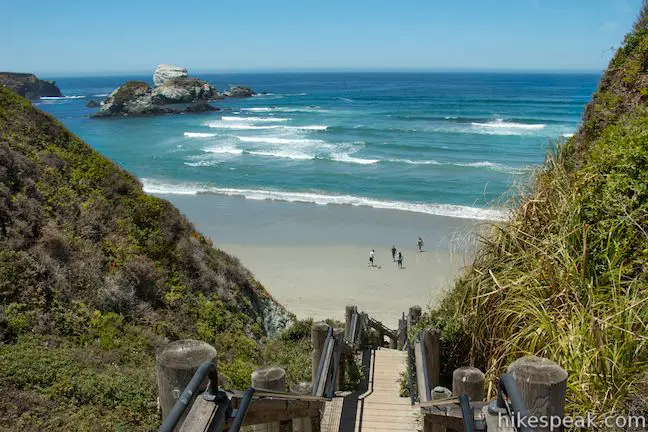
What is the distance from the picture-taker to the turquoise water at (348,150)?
32.8 metres

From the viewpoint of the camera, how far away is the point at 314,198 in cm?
3195

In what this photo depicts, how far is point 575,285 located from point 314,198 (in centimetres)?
2731

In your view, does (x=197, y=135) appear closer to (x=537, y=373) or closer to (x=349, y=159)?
(x=349, y=159)

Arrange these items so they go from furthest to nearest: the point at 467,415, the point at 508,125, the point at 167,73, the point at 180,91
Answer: the point at 167,73, the point at 180,91, the point at 508,125, the point at 467,415

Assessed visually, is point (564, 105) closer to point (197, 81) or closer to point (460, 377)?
point (197, 81)

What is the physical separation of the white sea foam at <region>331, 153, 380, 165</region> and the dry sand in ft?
57.4

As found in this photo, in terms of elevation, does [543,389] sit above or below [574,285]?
above

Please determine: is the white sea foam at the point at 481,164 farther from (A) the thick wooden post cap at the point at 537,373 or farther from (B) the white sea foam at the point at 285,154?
(A) the thick wooden post cap at the point at 537,373

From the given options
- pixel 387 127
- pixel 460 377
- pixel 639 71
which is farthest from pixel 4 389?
pixel 387 127

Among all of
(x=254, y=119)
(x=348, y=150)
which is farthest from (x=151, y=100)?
(x=348, y=150)

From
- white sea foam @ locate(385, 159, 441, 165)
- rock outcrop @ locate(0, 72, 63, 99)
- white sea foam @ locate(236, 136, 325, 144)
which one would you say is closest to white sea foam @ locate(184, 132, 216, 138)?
white sea foam @ locate(236, 136, 325, 144)

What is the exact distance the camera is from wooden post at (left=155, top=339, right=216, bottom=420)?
2.16 metres

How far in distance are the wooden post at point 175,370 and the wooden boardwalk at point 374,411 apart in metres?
3.75

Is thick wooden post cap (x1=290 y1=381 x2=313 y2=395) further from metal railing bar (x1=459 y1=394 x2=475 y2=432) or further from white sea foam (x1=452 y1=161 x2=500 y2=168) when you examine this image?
white sea foam (x1=452 y1=161 x2=500 y2=168)
